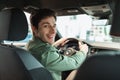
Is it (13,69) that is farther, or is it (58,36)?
(58,36)

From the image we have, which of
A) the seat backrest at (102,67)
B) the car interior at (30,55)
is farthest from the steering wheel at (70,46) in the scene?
the seat backrest at (102,67)

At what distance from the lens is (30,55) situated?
2768 millimetres

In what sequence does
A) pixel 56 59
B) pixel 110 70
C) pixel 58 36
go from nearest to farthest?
pixel 110 70
pixel 56 59
pixel 58 36

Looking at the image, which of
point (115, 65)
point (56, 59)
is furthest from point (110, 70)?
→ point (56, 59)

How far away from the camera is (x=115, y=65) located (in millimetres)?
1689

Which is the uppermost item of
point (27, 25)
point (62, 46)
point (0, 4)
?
point (0, 4)

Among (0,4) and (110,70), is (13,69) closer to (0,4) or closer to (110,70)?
(0,4)

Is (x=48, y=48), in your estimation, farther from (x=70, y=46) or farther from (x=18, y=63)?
(x=70, y=46)

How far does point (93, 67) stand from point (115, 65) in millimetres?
105

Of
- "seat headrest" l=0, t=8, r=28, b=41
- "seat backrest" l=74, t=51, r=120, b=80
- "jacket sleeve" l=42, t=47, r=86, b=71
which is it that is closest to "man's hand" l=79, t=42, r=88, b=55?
"jacket sleeve" l=42, t=47, r=86, b=71

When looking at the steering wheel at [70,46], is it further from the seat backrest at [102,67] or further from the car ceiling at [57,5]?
the seat backrest at [102,67]

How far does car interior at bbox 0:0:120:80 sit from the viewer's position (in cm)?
170

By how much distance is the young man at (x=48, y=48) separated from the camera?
295 cm

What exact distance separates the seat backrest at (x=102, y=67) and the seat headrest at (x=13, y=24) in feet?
5.23
